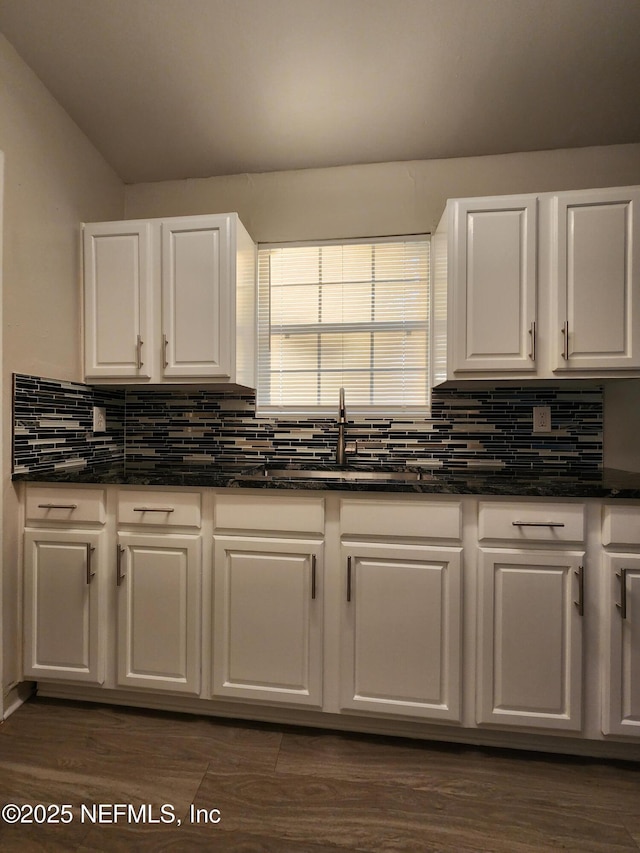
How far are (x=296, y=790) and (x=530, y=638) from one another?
35.4 inches

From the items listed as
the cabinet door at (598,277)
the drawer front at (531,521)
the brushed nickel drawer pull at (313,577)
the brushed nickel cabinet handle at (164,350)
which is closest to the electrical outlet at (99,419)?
the brushed nickel cabinet handle at (164,350)

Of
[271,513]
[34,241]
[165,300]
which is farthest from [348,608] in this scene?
[34,241]

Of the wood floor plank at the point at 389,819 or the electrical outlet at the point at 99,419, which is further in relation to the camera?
the electrical outlet at the point at 99,419

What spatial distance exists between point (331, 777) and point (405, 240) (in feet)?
7.57

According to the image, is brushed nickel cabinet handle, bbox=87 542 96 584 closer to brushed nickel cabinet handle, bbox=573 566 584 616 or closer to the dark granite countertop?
the dark granite countertop

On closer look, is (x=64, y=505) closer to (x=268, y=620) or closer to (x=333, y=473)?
(x=268, y=620)

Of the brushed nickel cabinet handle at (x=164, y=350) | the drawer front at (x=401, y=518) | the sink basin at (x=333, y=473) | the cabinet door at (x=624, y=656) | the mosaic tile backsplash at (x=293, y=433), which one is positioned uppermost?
the brushed nickel cabinet handle at (x=164, y=350)

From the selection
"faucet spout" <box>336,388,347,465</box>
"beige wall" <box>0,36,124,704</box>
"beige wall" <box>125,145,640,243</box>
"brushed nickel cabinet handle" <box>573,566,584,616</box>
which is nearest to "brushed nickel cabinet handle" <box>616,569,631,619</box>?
"brushed nickel cabinet handle" <box>573,566,584,616</box>

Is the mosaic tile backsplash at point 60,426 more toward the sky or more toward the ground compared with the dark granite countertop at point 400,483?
more toward the sky

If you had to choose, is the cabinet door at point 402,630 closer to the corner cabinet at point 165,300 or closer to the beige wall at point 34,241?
the corner cabinet at point 165,300

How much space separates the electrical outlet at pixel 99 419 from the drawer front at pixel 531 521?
186cm

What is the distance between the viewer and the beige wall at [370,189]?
6.67 ft

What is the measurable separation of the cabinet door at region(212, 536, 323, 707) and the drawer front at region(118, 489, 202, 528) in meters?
0.15

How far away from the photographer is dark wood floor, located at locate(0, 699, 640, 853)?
1134 mm
